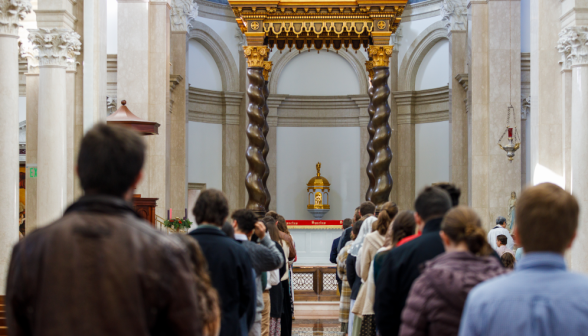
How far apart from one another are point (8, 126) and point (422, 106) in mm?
15370

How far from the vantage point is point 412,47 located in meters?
21.5

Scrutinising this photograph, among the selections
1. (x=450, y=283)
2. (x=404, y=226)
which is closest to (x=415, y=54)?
(x=404, y=226)

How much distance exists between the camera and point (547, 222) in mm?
2104

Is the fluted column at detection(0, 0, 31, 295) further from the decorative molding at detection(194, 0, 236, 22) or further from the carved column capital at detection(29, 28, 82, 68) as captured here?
the decorative molding at detection(194, 0, 236, 22)

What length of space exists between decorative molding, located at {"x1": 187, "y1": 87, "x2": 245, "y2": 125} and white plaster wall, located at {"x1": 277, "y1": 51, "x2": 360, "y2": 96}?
2144 millimetres

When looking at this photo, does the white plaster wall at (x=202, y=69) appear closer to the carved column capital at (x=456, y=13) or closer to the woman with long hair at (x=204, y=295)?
the carved column capital at (x=456, y=13)

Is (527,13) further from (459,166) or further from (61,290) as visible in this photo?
(61,290)

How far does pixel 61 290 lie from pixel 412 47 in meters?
20.5

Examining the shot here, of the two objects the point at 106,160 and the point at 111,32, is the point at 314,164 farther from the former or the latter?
the point at 106,160

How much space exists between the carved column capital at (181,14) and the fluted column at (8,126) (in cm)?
1018

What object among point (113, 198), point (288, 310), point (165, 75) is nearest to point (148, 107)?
point (165, 75)

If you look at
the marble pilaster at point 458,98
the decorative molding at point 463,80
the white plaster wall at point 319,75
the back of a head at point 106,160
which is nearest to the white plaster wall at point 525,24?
the decorative molding at point 463,80

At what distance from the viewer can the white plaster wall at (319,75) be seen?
22.8 m

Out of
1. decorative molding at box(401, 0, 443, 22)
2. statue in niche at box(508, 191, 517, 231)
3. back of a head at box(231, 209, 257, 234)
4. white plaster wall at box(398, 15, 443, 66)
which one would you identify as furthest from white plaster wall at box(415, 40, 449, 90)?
back of a head at box(231, 209, 257, 234)
